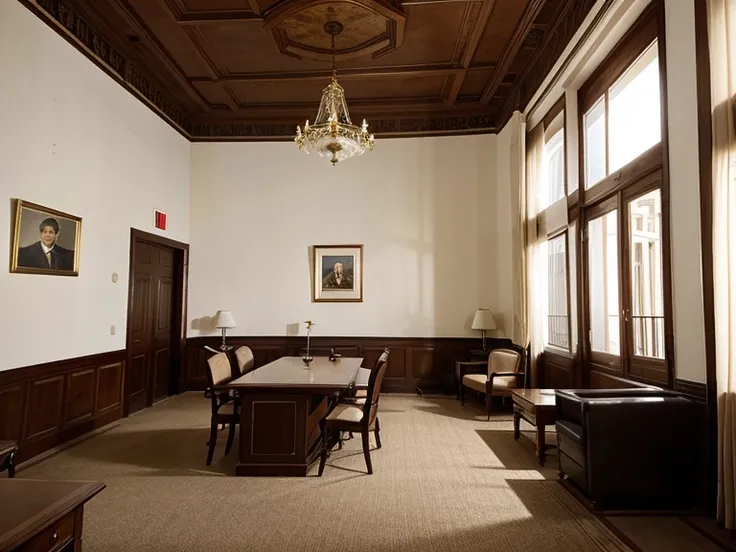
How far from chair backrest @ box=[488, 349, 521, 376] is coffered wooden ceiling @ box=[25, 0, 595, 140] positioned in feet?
11.3

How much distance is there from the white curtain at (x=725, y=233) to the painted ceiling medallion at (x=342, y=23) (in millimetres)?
3242

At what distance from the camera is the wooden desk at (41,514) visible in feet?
4.60

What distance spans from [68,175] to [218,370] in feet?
8.47

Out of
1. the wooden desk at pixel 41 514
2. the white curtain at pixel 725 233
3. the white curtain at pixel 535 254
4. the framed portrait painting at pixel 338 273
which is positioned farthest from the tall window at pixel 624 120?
the wooden desk at pixel 41 514

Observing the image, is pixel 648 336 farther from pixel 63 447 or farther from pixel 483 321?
pixel 63 447

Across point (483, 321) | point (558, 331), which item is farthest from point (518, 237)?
point (483, 321)

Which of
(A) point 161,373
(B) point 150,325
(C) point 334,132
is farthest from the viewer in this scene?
(A) point 161,373

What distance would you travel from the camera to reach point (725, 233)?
297cm

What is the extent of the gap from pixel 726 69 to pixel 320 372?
12.5 ft

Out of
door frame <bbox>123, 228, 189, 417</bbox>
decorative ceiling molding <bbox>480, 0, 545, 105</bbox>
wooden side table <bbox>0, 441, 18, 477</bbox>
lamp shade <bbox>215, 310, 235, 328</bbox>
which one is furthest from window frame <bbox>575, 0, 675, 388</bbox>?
door frame <bbox>123, 228, 189, 417</bbox>

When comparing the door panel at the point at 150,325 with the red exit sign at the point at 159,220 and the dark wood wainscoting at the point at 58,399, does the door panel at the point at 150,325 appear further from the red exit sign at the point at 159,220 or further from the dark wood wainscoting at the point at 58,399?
the dark wood wainscoting at the point at 58,399

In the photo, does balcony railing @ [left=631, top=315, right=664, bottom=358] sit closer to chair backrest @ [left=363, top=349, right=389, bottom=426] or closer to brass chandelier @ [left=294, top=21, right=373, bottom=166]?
chair backrest @ [left=363, top=349, right=389, bottom=426]

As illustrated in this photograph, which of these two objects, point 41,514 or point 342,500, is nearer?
point 41,514

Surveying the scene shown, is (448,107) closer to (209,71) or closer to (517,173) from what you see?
(517,173)
